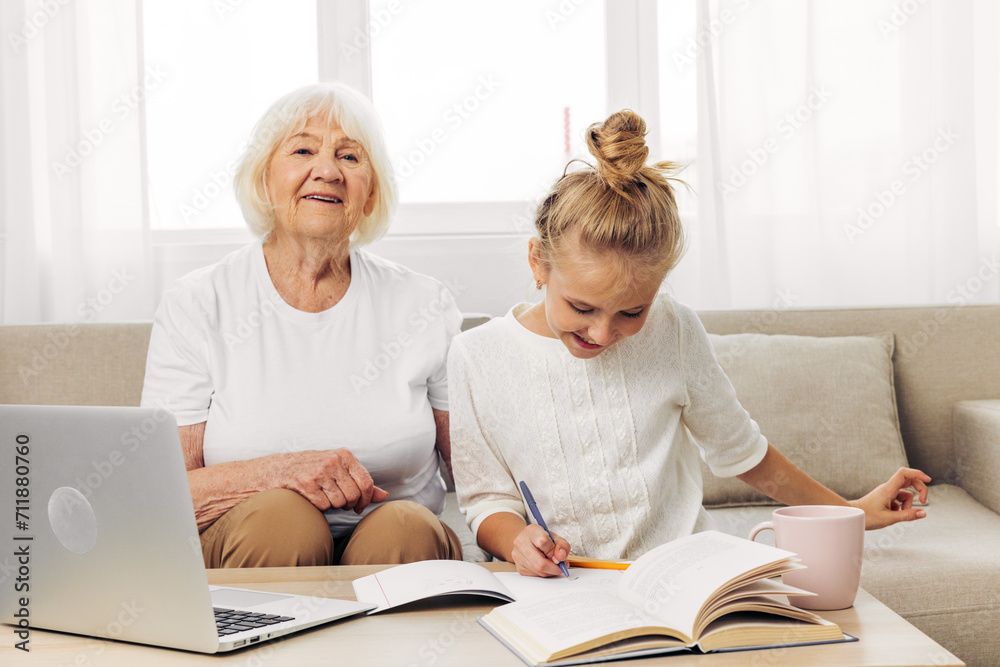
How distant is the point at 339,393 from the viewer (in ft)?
4.76

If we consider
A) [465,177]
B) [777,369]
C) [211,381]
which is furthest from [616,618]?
[465,177]

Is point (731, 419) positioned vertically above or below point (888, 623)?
above

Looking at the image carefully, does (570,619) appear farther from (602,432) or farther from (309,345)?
(309,345)

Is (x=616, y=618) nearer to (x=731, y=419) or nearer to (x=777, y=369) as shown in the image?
(x=731, y=419)

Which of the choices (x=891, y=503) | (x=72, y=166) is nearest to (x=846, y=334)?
(x=891, y=503)

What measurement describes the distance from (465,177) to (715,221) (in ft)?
2.41

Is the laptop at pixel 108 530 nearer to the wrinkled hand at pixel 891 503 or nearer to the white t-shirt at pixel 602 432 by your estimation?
the white t-shirt at pixel 602 432

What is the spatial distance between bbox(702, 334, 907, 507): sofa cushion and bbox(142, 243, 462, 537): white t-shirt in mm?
718

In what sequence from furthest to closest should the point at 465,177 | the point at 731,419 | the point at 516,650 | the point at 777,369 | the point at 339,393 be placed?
1. the point at 465,177
2. the point at 777,369
3. the point at 339,393
4. the point at 731,419
5. the point at 516,650

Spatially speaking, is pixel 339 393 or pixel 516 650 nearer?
pixel 516 650

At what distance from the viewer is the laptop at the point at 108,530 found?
2.25 ft

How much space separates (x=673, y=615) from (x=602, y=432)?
471mm

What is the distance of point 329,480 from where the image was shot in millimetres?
1260

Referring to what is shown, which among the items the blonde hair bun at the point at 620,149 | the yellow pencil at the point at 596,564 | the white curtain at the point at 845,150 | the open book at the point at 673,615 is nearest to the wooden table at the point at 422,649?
the open book at the point at 673,615
